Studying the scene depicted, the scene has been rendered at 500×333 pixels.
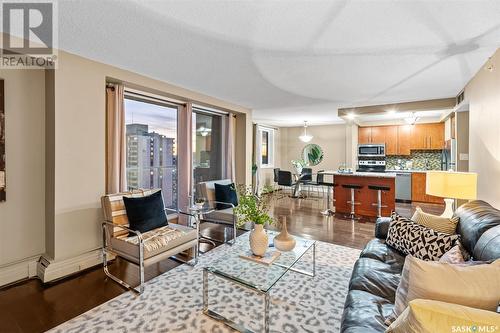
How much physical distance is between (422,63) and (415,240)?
7.12ft

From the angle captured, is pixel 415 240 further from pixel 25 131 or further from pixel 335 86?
pixel 25 131

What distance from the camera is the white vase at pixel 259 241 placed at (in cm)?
232

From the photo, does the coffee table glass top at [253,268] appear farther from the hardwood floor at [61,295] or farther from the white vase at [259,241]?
the hardwood floor at [61,295]

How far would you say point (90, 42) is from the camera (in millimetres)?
2488

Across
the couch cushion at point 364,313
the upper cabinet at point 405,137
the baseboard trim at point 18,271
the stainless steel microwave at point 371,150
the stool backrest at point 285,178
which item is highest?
the upper cabinet at point 405,137

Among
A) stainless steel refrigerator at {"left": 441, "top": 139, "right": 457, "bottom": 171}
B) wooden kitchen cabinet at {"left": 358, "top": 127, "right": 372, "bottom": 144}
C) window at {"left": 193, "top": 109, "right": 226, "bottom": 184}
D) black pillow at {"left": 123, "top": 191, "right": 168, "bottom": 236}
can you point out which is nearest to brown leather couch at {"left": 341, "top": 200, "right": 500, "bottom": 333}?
black pillow at {"left": 123, "top": 191, "right": 168, "bottom": 236}

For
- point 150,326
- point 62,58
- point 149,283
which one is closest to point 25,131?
point 62,58

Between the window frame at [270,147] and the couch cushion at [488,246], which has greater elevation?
the window frame at [270,147]

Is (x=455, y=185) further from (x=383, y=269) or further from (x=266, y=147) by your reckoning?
(x=266, y=147)

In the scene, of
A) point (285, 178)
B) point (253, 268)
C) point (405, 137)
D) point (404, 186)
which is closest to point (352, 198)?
point (285, 178)

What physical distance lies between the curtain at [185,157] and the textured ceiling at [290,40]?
0.77 m

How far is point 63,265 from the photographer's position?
2697mm

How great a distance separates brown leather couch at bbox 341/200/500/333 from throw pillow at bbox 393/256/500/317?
30cm

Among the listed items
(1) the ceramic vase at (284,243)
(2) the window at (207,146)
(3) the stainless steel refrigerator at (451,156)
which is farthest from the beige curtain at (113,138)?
(3) the stainless steel refrigerator at (451,156)
